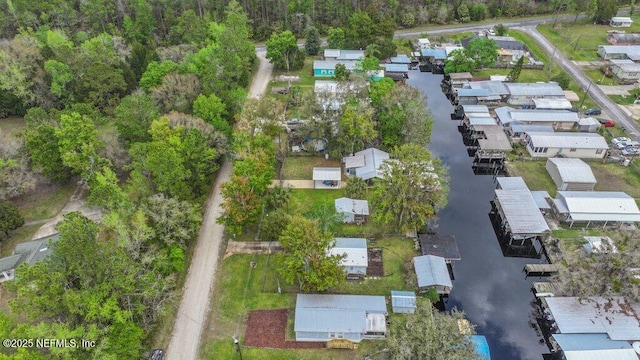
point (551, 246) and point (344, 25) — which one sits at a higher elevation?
point (344, 25)

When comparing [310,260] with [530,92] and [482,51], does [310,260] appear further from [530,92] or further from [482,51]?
[482,51]

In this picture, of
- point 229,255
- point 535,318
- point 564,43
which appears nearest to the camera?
point 535,318

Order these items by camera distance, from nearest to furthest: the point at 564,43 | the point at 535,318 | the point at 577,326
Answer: the point at 577,326 < the point at 535,318 < the point at 564,43

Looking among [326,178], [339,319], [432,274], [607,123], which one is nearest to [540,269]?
[432,274]

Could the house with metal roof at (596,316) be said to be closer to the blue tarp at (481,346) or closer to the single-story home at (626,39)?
the blue tarp at (481,346)

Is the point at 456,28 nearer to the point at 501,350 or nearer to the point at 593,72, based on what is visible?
the point at 593,72

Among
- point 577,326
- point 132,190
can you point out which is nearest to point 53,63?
point 132,190

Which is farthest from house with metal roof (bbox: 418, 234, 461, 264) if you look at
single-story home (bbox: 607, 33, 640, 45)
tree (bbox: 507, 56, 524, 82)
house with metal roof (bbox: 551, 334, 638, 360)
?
single-story home (bbox: 607, 33, 640, 45)
